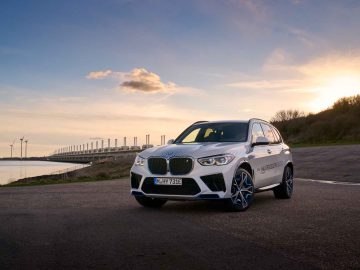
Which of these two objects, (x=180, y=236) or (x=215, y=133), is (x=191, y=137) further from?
(x=180, y=236)

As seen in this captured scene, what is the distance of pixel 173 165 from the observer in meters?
9.08

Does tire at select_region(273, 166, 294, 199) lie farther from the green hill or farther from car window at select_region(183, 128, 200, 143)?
the green hill

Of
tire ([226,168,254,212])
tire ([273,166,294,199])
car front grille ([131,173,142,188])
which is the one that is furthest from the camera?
tire ([273,166,294,199])

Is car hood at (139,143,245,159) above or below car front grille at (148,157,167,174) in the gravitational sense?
above

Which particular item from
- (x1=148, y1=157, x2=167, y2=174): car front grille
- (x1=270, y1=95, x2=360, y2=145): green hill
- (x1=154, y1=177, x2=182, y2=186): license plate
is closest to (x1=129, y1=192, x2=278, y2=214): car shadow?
(x1=154, y1=177, x2=182, y2=186): license plate

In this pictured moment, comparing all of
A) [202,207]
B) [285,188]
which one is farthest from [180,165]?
[285,188]

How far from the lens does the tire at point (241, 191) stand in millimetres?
9164

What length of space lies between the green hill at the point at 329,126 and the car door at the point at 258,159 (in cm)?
4531

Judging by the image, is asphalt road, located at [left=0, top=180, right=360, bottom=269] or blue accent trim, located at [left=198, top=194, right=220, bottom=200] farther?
blue accent trim, located at [left=198, top=194, right=220, bottom=200]

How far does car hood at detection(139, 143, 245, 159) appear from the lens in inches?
356

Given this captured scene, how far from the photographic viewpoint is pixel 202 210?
954 cm

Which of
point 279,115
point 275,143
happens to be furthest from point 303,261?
point 279,115

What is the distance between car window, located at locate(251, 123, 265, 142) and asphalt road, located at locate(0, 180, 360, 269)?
148 centimetres

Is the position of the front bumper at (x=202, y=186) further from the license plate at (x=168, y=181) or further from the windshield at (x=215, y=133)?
the windshield at (x=215, y=133)
